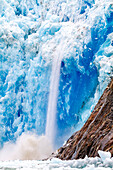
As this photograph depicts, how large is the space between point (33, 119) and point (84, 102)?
5704mm

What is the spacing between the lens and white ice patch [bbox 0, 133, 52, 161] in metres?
21.2

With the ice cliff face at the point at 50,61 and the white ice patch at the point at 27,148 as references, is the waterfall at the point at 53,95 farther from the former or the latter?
the white ice patch at the point at 27,148

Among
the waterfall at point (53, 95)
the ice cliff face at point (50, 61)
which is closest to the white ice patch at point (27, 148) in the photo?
the ice cliff face at point (50, 61)

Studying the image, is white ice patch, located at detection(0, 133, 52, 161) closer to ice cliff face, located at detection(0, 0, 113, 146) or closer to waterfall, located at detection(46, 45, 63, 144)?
ice cliff face, located at detection(0, 0, 113, 146)

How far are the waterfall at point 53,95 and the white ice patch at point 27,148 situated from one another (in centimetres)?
88

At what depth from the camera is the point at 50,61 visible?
22922 mm

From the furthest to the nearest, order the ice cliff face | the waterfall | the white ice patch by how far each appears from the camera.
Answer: the waterfall < the white ice patch < the ice cliff face

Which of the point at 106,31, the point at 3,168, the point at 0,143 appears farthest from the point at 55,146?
the point at 3,168

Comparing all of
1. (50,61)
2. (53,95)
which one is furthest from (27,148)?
(50,61)

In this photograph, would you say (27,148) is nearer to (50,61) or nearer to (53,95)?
(53,95)

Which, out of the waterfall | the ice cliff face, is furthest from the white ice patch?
the waterfall

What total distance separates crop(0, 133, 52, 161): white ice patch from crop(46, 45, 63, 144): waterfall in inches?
34.6

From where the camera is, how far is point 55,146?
69.2 ft

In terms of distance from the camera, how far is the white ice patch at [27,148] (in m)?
21.2
